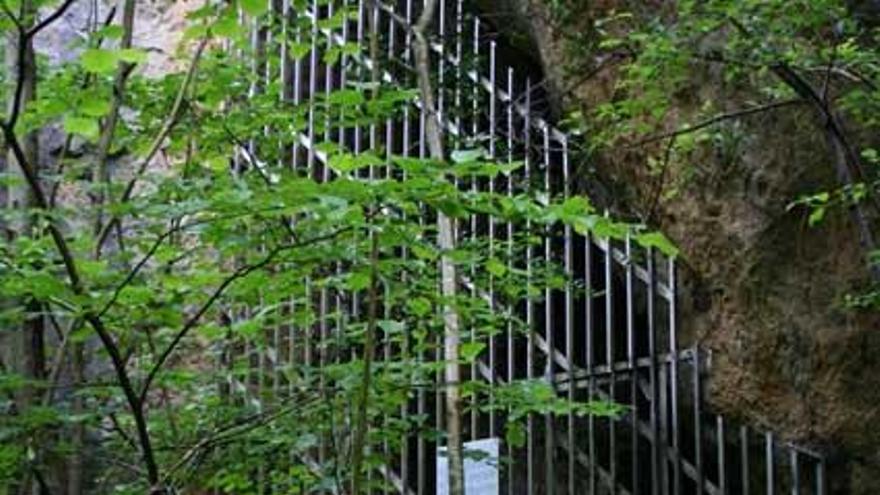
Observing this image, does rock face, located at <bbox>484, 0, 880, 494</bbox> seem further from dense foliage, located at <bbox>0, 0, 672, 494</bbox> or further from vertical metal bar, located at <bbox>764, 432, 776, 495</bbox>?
dense foliage, located at <bbox>0, 0, 672, 494</bbox>

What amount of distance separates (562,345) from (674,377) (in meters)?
0.90

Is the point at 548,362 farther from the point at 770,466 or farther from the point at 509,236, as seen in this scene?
the point at 770,466

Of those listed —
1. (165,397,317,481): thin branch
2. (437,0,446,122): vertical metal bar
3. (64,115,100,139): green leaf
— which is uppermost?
(437,0,446,122): vertical metal bar

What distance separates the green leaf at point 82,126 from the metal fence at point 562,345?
6.97ft

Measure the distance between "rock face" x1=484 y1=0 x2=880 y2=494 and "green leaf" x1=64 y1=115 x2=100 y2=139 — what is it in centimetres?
310

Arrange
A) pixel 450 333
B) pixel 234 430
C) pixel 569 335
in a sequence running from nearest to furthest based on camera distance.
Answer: pixel 234 430
pixel 450 333
pixel 569 335

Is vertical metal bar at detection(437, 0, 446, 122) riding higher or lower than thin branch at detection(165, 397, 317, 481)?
higher

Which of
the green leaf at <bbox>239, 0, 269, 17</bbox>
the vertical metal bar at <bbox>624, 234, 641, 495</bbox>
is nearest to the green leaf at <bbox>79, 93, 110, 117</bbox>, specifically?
the green leaf at <bbox>239, 0, 269, 17</bbox>

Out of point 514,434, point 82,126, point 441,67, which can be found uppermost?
point 441,67

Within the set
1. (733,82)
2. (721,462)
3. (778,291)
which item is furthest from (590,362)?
(733,82)

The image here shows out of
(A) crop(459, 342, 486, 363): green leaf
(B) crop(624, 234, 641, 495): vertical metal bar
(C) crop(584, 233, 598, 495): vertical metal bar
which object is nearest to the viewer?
(A) crop(459, 342, 486, 363): green leaf

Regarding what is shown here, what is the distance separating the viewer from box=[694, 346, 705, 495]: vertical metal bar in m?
4.83

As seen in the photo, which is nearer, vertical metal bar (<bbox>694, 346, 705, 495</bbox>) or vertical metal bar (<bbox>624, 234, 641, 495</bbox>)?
vertical metal bar (<bbox>694, 346, 705, 495</bbox>)

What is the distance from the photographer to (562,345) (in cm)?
576
